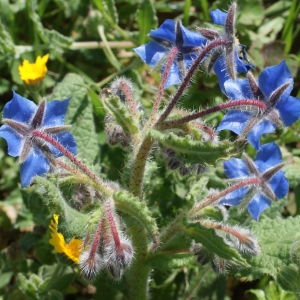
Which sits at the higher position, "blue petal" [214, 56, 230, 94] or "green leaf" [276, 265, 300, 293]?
"blue petal" [214, 56, 230, 94]

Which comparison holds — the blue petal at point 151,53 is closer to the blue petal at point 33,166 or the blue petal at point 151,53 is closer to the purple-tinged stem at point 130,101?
the purple-tinged stem at point 130,101

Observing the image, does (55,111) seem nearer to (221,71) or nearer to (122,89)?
(122,89)

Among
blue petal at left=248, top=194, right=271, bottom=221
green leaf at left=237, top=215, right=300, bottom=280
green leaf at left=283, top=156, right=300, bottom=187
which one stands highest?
blue petal at left=248, top=194, right=271, bottom=221

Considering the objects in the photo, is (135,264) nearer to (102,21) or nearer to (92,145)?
(92,145)

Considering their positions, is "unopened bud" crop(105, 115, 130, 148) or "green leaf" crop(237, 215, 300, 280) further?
"green leaf" crop(237, 215, 300, 280)

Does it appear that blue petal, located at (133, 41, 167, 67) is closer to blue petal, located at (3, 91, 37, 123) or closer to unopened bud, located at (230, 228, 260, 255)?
blue petal, located at (3, 91, 37, 123)

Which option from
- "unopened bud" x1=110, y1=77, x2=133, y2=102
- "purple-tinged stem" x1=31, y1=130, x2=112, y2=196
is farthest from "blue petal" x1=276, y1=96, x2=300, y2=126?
"purple-tinged stem" x1=31, y1=130, x2=112, y2=196

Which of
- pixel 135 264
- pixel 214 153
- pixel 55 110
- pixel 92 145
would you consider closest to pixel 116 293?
pixel 135 264

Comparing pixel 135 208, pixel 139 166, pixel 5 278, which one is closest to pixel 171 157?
pixel 139 166
